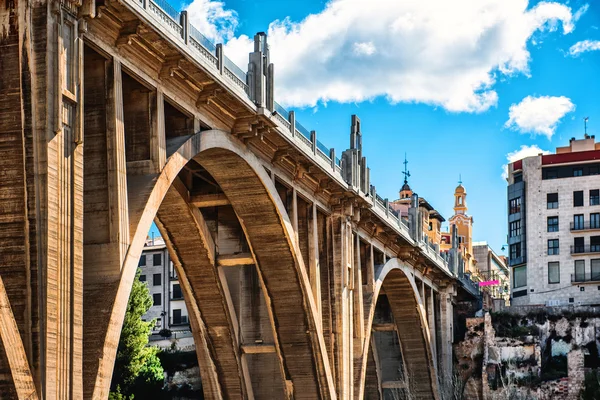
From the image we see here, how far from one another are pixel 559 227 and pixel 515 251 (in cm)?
634

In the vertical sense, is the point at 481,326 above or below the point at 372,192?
below

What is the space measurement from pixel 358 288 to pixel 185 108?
22103 mm

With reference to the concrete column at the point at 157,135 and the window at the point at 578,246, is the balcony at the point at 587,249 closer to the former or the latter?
the window at the point at 578,246

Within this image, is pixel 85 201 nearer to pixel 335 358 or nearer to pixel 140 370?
pixel 335 358

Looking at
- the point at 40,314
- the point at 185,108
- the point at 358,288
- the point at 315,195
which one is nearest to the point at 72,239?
the point at 40,314

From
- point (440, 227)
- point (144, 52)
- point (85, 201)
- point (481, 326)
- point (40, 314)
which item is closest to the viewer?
point (40, 314)

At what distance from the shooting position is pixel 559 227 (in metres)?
103

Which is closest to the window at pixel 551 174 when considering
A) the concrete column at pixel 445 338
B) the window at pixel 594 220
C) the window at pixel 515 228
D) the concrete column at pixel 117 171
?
the window at pixel 594 220

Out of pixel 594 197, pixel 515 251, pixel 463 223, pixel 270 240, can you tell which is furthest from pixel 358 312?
pixel 463 223

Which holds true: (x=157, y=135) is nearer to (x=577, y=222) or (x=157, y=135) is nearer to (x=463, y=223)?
(x=577, y=222)

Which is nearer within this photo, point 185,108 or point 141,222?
point 141,222

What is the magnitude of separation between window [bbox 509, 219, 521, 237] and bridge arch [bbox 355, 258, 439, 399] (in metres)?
29.7

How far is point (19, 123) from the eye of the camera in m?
26.3

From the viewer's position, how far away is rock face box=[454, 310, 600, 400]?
8250 cm
